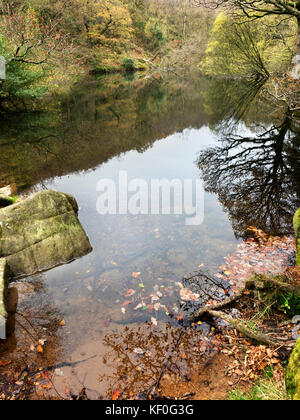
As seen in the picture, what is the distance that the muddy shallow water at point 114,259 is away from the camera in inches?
173

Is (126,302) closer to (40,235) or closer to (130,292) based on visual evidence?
(130,292)

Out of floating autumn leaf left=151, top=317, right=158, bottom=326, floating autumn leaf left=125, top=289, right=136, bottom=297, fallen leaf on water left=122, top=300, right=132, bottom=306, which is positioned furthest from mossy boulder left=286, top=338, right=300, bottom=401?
floating autumn leaf left=125, top=289, right=136, bottom=297

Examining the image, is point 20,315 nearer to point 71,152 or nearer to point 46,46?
point 71,152

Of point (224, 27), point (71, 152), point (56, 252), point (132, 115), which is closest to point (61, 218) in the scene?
point (56, 252)

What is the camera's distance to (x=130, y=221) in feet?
28.8

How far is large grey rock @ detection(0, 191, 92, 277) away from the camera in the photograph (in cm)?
639

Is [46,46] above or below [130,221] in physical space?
above

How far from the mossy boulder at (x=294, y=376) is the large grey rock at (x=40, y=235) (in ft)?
18.0

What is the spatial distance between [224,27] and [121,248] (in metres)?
35.6

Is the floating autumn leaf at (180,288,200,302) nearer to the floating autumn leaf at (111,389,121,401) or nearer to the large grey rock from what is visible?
the floating autumn leaf at (111,389,121,401)

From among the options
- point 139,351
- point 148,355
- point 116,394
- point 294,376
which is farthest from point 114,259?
point 294,376

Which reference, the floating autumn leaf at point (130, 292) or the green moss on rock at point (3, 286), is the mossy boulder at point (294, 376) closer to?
the floating autumn leaf at point (130, 292)

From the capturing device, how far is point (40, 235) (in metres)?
6.66
